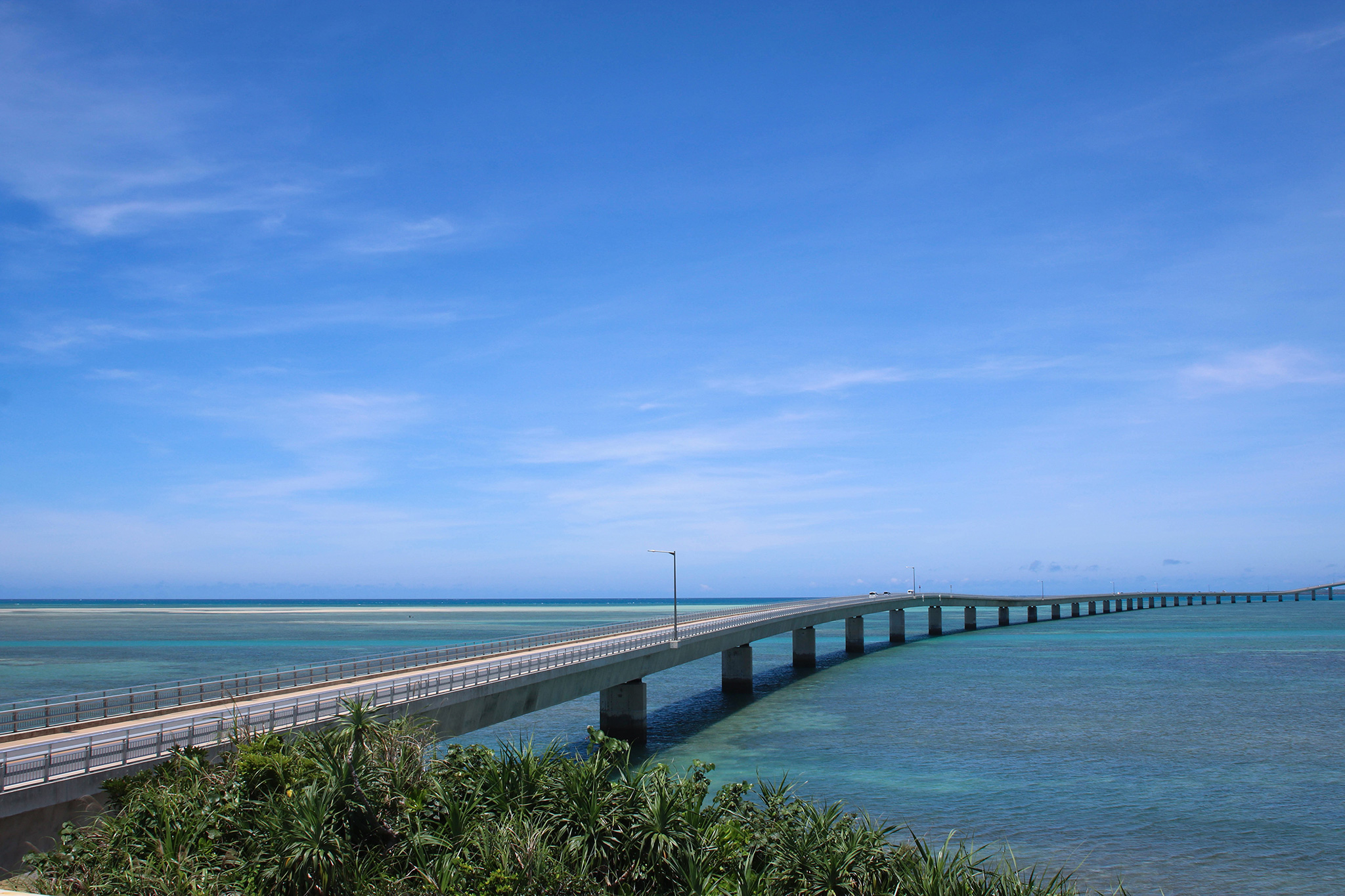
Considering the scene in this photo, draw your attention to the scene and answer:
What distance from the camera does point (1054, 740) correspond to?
2029 inches

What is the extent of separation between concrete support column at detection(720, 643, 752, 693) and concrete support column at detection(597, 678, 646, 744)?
2309cm

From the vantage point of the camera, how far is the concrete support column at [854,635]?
407 ft

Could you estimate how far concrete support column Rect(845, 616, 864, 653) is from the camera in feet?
407

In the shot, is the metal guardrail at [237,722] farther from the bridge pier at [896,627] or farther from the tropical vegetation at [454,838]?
the bridge pier at [896,627]

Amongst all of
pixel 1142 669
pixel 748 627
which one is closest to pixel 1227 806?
pixel 748 627

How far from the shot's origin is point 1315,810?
36.2m

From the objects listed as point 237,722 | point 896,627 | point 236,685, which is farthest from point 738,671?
point 896,627

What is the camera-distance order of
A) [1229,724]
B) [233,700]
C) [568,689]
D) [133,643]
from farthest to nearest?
[133,643] → [1229,724] → [568,689] → [233,700]

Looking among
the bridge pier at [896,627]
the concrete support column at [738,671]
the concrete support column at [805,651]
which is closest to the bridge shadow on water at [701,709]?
the concrete support column at [738,671]

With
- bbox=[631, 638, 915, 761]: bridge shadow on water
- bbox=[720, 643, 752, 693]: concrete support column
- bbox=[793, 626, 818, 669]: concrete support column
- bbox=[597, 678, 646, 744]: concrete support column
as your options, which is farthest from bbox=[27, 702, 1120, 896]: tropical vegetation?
bbox=[793, 626, 818, 669]: concrete support column

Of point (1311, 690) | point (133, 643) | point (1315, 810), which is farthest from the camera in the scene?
point (133, 643)

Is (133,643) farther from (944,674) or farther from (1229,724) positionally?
(1229,724)

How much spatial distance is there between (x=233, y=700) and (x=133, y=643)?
131m

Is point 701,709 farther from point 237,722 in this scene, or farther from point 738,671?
point 237,722
